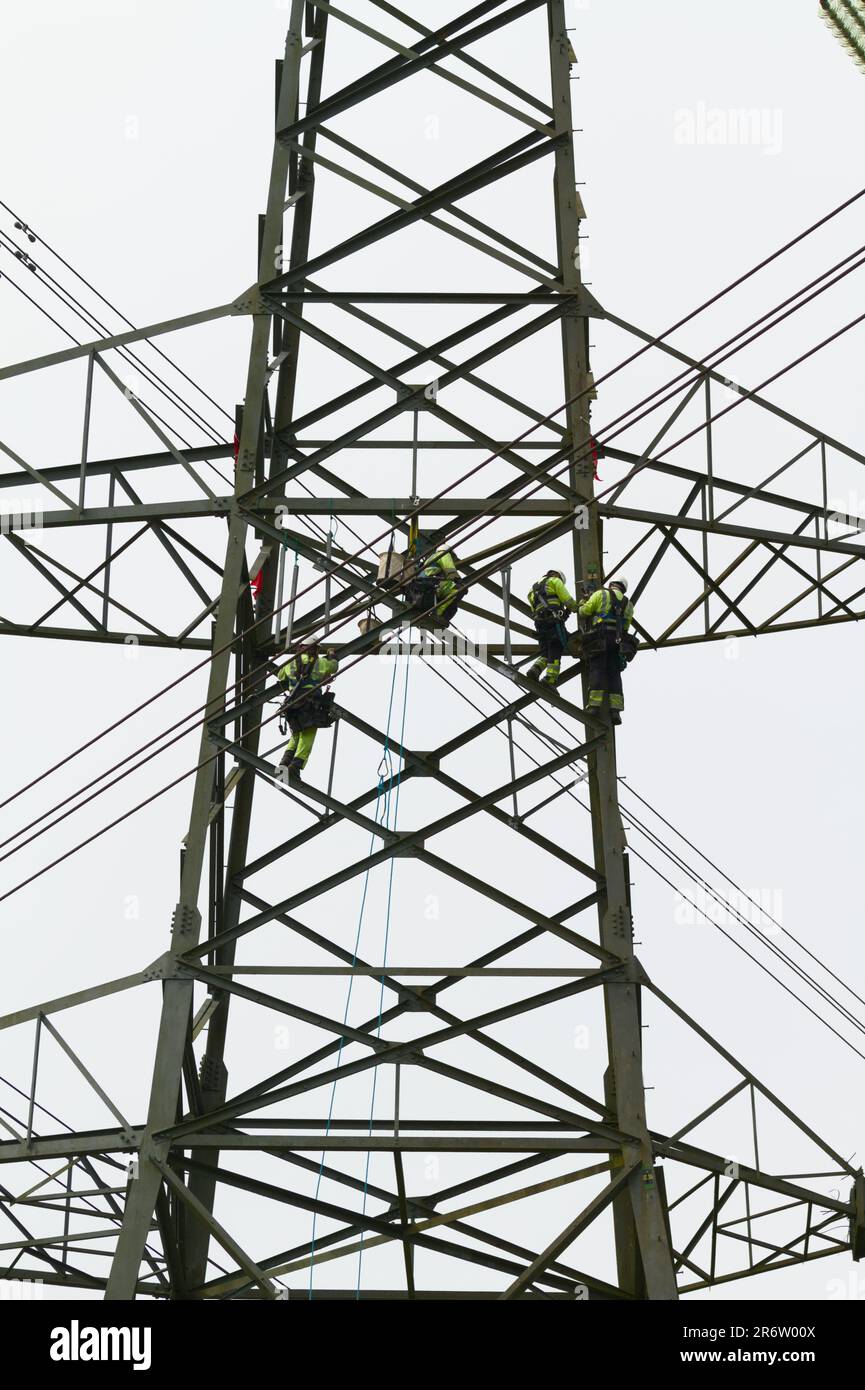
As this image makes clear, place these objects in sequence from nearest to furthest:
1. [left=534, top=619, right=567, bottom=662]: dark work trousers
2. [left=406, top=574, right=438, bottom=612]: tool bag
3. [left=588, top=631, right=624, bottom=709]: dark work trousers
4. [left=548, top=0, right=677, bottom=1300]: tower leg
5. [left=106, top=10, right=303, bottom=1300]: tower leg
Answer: [left=106, top=10, right=303, bottom=1300]: tower leg
[left=548, top=0, right=677, bottom=1300]: tower leg
[left=588, top=631, right=624, bottom=709]: dark work trousers
[left=406, top=574, right=438, bottom=612]: tool bag
[left=534, top=619, right=567, bottom=662]: dark work trousers

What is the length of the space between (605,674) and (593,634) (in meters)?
0.55

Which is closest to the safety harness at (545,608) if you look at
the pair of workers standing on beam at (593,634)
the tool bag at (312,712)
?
the pair of workers standing on beam at (593,634)

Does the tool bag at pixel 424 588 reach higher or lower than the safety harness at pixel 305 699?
higher

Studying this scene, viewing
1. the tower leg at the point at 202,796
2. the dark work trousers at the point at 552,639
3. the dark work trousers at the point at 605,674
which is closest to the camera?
the tower leg at the point at 202,796

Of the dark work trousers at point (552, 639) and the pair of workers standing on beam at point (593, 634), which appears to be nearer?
the pair of workers standing on beam at point (593, 634)

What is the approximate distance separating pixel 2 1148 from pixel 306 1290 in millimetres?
3476

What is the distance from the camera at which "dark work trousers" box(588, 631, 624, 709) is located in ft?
95.1

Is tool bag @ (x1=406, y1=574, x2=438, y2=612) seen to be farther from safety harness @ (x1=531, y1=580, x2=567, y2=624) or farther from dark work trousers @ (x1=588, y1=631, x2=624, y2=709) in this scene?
dark work trousers @ (x1=588, y1=631, x2=624, y2=709)

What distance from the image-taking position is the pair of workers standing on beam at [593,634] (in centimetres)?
2916

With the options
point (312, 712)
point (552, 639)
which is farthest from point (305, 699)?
point (552, 639)

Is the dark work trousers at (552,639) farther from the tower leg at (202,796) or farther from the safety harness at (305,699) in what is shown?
the tower leg at (202,796)

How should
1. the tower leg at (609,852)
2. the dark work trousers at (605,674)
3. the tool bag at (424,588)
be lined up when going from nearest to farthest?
the tower leg at (609,852) → the dark work trousers at (605,674) → the tool bag at (424,588)

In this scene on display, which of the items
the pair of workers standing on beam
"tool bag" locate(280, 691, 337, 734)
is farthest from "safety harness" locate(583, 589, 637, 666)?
"tool bag" locate(280, 691, 337, 734)
